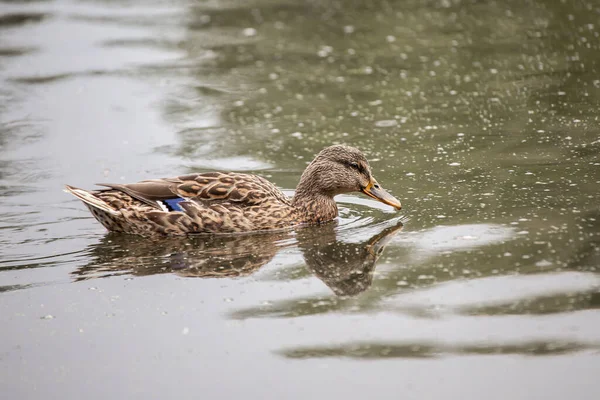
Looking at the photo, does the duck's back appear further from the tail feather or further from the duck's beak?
the duck's beak

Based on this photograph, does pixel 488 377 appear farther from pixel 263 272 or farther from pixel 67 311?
pixel 67 311

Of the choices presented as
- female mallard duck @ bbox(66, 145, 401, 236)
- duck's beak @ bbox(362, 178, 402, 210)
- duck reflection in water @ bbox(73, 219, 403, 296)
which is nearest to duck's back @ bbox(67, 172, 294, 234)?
female mallard duck @ bbox(66, 145, 401, 236)

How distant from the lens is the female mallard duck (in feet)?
27.9

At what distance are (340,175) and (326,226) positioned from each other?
0.53 m

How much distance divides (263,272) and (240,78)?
22.6 ft

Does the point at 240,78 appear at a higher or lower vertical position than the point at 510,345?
higher

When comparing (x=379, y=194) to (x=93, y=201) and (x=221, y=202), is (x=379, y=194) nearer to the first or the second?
(x=221, y=202)

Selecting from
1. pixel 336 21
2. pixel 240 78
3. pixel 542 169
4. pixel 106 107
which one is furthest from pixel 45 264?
pixel 336 21

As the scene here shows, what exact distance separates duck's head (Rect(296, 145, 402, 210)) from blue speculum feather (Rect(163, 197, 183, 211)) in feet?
3.65

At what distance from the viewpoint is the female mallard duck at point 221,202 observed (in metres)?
8.51

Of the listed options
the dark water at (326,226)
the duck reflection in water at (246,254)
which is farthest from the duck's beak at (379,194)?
the duck reflection in water at (246,254)

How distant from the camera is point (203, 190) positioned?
8.59 metres

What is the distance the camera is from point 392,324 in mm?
6254

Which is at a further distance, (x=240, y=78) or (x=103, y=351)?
(x=240, y=78)
